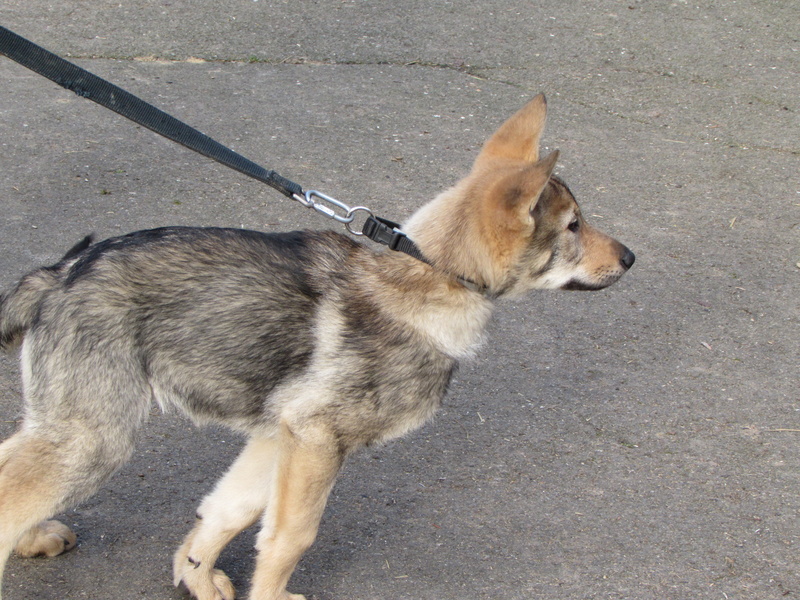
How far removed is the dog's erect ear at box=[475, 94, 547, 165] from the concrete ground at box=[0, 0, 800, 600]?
1.40m

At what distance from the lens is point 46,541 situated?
330cm

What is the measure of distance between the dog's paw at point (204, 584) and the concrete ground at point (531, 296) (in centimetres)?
10

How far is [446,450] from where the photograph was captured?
4133 millimetres

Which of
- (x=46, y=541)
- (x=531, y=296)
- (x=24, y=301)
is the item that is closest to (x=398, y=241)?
(x=24, y=301)

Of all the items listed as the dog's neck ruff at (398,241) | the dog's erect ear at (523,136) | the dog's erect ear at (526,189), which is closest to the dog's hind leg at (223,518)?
the dog's neck ruff at (398,241)

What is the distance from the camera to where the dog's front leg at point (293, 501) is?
3.03 m

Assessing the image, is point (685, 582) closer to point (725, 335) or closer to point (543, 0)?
point (725, 335)

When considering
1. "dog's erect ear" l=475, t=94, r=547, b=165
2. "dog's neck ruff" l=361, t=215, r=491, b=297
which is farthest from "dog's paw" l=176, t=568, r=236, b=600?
"dog's erect ear" l=475, t=94, r=547, b=165

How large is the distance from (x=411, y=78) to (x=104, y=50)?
2603 millimetres

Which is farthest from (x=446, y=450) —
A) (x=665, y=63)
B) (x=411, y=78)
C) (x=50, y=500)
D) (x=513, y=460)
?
(x=665, y=63)

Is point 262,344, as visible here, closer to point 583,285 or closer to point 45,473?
point 45,473

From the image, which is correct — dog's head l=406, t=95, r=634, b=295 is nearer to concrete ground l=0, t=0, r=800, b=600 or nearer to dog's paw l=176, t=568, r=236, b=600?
concrete ground l=0, t=0, r=800, b=600

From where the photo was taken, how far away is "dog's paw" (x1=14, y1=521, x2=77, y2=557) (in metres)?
3.29

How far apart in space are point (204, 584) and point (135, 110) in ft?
5.81
